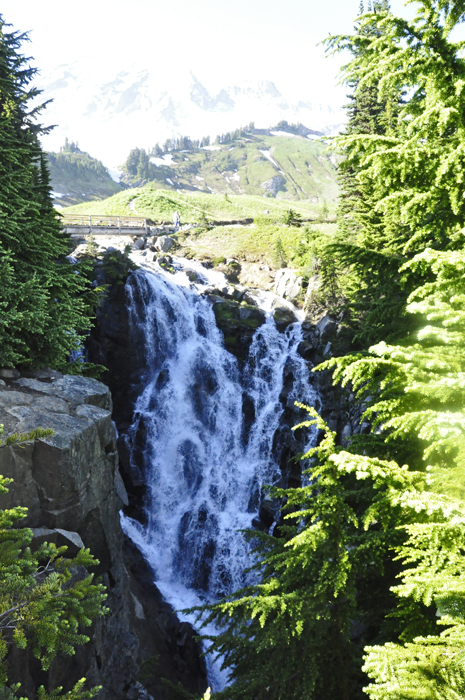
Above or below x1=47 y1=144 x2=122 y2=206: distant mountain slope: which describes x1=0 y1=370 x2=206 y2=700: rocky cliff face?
below

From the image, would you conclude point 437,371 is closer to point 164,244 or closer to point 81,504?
point 81,504

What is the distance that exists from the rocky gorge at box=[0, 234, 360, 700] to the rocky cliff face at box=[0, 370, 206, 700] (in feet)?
0.12

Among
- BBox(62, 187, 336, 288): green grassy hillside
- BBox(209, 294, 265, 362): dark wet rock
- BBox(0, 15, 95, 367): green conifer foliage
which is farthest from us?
BBox(62, 187, 336, 288): green grassy hillside

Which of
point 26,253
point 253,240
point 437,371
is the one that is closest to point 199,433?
point 26,253

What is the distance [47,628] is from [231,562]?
50.8 ft

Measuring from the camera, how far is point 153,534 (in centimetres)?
1967

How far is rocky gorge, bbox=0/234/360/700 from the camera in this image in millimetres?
9664

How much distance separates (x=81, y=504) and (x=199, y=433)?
41.9 feet

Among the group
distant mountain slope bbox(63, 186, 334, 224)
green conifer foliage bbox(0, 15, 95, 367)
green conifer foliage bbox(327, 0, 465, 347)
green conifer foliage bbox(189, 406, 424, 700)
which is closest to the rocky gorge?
green conifer foliage bbox(0, 15, 95, 367)

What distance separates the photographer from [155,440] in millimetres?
22031

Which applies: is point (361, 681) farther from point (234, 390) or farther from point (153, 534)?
point (234, 390)

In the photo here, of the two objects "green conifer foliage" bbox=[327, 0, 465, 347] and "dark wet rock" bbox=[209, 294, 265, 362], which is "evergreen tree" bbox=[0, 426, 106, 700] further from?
"dark wet rock" bbox=[209, 294, 265, 362]

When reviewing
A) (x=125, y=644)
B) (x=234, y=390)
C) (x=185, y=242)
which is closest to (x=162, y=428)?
(x=234, y=390)

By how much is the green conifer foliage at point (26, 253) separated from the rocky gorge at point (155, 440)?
1.13 metres
